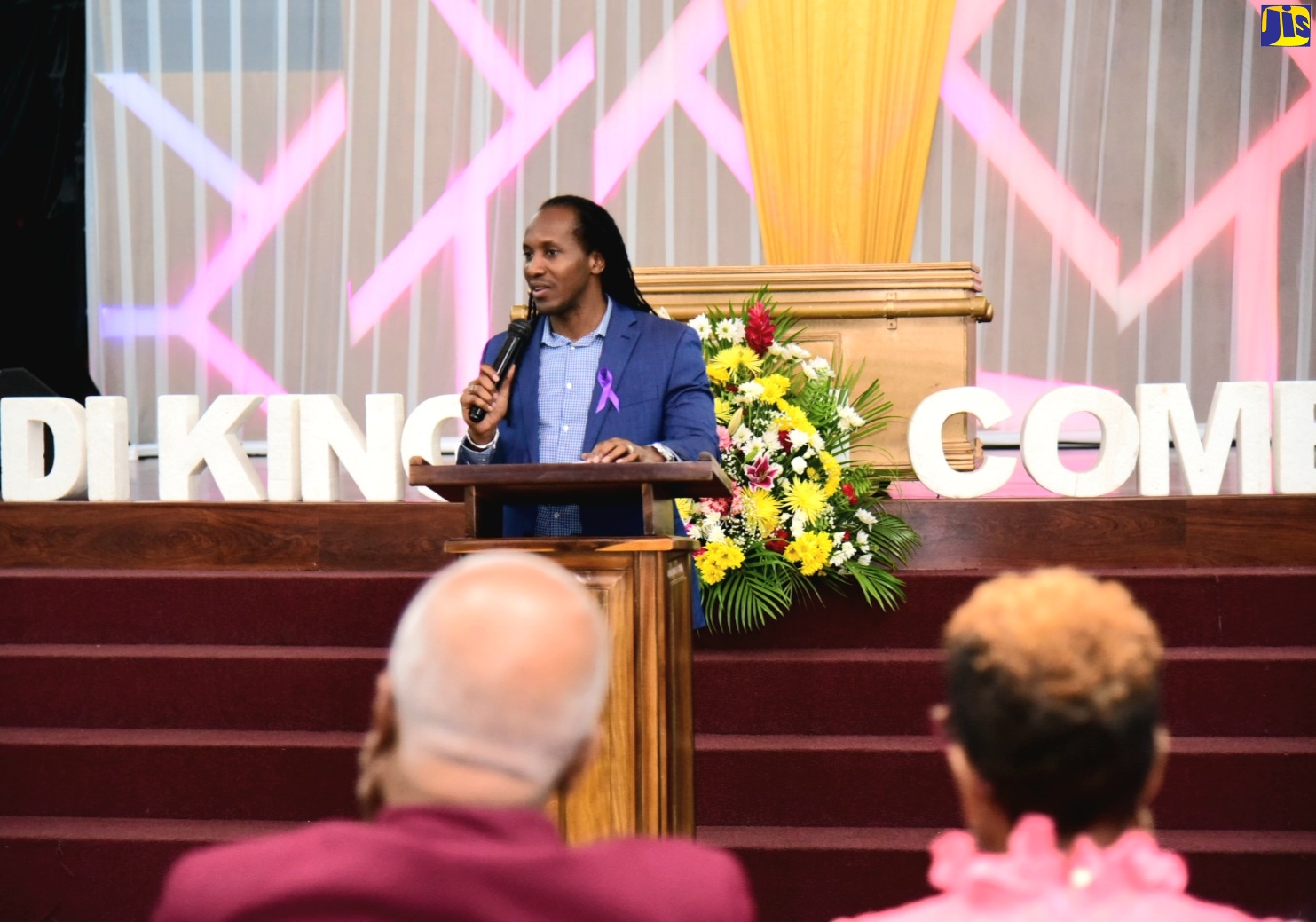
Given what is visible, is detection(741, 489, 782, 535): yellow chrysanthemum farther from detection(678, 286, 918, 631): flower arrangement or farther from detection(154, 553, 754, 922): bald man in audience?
detection(154, 553, 754, 922): bald man in audience

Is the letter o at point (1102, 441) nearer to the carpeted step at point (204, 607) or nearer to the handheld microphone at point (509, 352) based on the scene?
the carpeted step at point (204, 607)

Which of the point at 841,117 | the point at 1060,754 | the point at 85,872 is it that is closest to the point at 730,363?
the point at 85,872

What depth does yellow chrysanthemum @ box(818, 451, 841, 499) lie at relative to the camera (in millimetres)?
4101

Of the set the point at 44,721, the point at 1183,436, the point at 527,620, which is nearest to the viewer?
the point at 527,620

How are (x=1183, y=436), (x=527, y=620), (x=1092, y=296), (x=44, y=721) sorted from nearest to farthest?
(x=527, y=620), (x=44, y=721), (x=1183, y=436), (x=1092, y=296)

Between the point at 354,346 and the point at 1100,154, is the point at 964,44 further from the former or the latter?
the point at 354,346

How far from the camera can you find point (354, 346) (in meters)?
7.95

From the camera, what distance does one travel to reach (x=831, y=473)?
4141 millimetres

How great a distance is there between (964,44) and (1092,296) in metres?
1.45

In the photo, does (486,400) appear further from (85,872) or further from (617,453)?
(85,872)

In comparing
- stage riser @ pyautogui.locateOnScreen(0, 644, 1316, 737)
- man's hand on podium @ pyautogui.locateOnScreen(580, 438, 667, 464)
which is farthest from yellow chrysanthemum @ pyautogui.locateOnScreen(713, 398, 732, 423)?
man's hand on podium @ pyautogui.locateOnScreen(580, 438, 667, 464)

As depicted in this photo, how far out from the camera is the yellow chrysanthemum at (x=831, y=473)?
161 inches

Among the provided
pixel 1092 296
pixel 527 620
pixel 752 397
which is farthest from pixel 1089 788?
pixel 1092 296

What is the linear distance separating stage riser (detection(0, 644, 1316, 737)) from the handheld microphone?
4.58 feet
